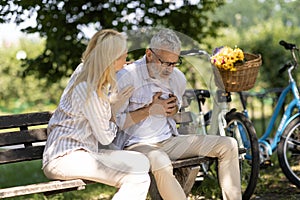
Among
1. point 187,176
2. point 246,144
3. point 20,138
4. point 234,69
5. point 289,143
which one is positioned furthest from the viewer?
point 289,143

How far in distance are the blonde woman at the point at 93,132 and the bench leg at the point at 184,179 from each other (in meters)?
0.53

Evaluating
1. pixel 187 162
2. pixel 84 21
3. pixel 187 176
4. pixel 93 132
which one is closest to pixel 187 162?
pixel 187 162

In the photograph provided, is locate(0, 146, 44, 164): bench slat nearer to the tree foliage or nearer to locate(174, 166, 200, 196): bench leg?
locate(174, 166, 200, 196): bench leg

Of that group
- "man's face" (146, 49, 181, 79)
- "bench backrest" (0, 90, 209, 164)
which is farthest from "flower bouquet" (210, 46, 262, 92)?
"man's face" (146, 49, 181, 79)

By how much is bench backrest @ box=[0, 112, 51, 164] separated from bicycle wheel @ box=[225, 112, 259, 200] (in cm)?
137

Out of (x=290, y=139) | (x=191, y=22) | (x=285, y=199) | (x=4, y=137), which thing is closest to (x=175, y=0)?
(x=191, y=22)

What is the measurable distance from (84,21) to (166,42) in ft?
7.34

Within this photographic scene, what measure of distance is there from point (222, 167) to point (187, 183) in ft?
0.90

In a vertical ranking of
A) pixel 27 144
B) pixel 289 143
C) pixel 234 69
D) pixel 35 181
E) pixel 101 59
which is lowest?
pixel 35 181

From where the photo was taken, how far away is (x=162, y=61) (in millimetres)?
3627

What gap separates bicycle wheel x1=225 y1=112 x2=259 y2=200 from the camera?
4309mm

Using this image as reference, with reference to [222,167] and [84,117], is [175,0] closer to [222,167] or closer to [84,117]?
[222,167]

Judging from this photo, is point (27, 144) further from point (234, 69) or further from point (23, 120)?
point (234, 69)

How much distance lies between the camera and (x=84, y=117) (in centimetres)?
328
